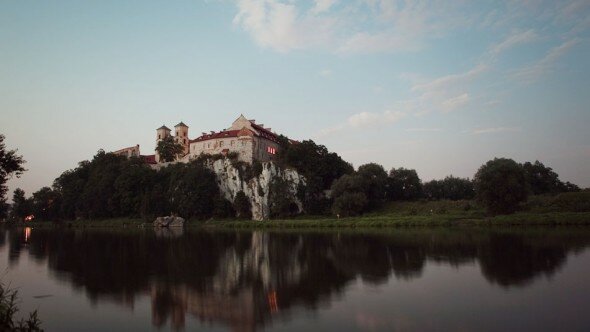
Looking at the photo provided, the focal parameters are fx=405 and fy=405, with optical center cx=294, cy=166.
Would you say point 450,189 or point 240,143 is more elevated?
point 240,143

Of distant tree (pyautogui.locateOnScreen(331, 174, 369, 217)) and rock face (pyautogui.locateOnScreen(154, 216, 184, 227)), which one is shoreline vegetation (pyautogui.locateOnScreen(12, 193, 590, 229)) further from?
distant tree (pyautogui.locateOnScreen(331, 174, 369, 217))

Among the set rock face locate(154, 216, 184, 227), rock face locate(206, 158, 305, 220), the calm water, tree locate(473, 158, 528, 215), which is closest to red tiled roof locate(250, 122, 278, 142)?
rock face locate(206, 158, 305, 220)

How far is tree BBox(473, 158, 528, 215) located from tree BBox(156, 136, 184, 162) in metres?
72.1

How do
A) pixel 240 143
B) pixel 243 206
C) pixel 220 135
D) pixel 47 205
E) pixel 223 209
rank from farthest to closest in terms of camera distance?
1. pixel 47 205
2. pixel 220 135
3. pixel 240 143
4. pixel 223 209
5. pixel 243 206

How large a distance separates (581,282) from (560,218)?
38470 millimetres

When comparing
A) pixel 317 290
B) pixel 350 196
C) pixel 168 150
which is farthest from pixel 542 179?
pixel 317 290

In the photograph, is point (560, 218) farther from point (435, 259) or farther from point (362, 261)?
point (362, 261)

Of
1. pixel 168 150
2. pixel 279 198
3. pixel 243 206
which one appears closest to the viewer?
pixel 279 198

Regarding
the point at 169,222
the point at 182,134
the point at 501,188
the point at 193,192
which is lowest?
the point at 169,222

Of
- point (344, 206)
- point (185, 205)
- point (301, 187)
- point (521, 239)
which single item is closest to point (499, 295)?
point (521, 239)

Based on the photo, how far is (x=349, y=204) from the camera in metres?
69.5

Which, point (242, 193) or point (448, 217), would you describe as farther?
point (242, 193)

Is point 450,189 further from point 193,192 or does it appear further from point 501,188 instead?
point 193,192

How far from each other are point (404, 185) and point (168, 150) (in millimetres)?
57811
